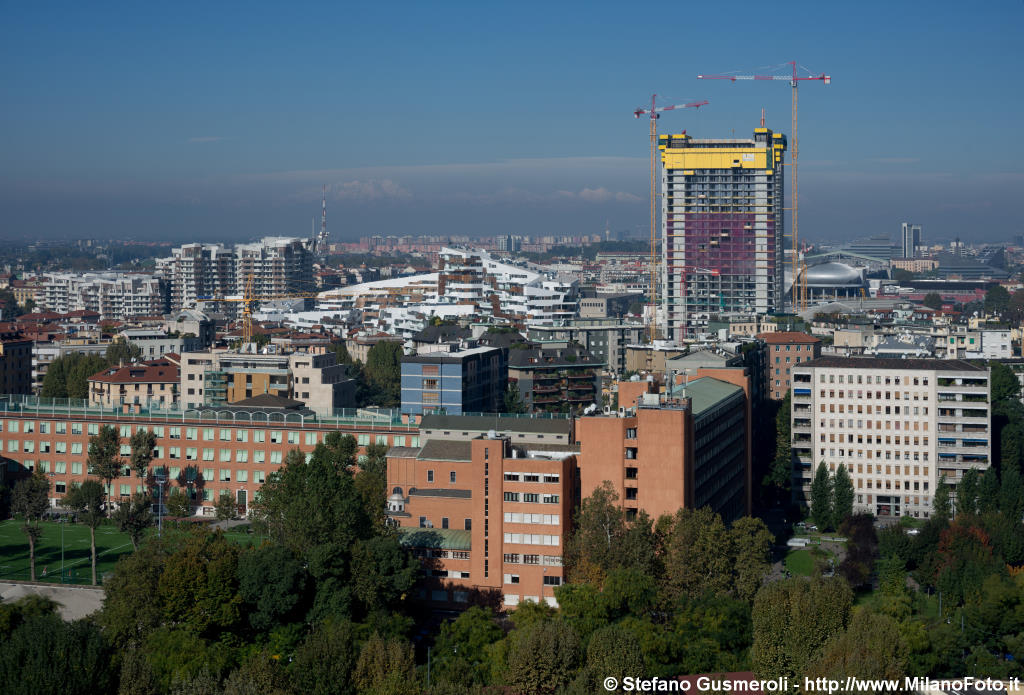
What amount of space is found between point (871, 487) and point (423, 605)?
17103 millimetres

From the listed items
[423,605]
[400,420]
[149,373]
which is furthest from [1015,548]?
[149,373]

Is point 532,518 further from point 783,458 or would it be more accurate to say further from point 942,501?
point 783,458

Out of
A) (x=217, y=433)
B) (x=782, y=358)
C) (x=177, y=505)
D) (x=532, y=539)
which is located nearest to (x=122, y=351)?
(x=217, y=433)

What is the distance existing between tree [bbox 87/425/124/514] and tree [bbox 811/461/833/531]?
62.8 feet

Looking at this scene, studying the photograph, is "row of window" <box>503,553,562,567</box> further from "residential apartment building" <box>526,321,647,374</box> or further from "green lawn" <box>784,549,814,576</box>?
"residential apartment building" <box>526,321,647,374</box>

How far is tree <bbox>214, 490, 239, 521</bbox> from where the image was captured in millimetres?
34969

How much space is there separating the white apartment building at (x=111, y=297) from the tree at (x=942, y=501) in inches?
2783

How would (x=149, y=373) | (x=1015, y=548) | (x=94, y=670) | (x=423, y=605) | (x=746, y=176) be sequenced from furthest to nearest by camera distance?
1. (x=746, y=176)
2. (x=149, y=373)
3. (x=1015, y=548)
4. (x=423, y=605)
5. (x=94, y=670)

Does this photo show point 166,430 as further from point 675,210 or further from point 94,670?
point 675,210

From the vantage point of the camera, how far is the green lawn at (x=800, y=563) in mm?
31533

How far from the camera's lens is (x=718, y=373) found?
120ft

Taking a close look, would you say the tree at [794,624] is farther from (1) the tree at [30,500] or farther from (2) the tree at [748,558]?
(1) the tree at [30,500]

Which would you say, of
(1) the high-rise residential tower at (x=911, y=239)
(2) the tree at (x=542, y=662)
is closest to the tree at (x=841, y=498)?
(2) the tree at (x=542, y=662)

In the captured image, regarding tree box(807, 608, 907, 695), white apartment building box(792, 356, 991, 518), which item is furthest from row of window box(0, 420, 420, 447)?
tree box(807, 608, 907, 695)
